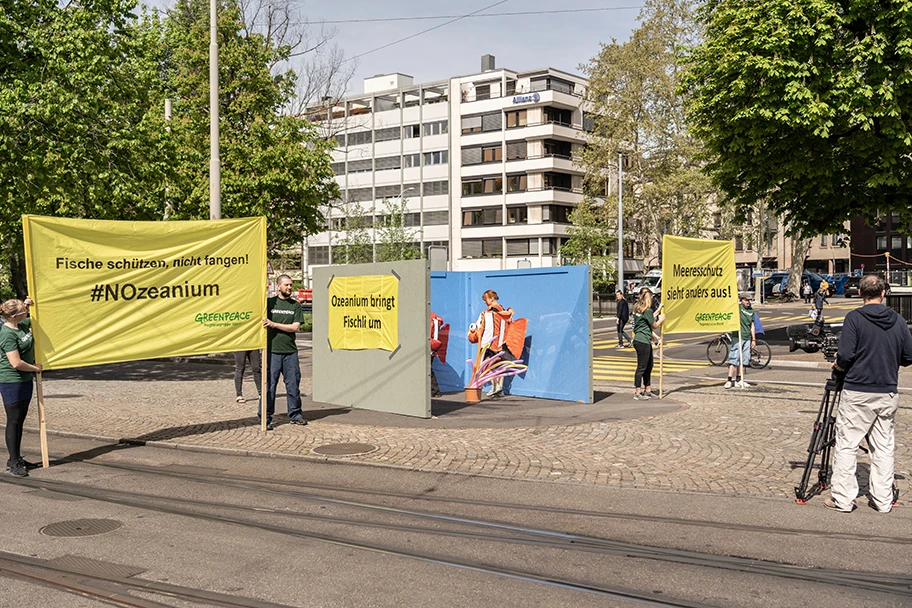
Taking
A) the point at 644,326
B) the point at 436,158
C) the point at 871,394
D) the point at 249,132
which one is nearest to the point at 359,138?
the point at 436,158

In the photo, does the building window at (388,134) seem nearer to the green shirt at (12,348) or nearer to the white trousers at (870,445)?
the green shirt at (12,348)

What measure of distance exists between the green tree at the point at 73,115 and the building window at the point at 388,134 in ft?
210

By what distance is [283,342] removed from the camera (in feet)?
38.3

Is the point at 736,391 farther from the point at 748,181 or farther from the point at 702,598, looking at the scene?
the point at 748,181

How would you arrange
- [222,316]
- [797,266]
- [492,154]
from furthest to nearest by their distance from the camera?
[492,154] → [797,266] → [222,316]

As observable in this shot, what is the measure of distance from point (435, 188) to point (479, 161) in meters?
5.30

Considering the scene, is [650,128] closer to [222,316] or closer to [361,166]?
[361,166]

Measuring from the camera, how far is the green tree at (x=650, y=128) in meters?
54.2

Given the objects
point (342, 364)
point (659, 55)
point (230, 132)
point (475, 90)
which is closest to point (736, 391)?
point (342, 364)

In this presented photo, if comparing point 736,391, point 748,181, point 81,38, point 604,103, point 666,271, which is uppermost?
point 604,103

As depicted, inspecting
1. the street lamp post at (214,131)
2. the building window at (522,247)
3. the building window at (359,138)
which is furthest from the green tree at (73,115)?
the building window at (359,138)

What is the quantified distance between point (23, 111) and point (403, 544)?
50.6ft

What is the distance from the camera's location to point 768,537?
644 centimetres

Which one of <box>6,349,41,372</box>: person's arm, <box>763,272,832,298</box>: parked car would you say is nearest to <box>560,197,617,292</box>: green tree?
<box>763,272,832,298</box>: parked car
